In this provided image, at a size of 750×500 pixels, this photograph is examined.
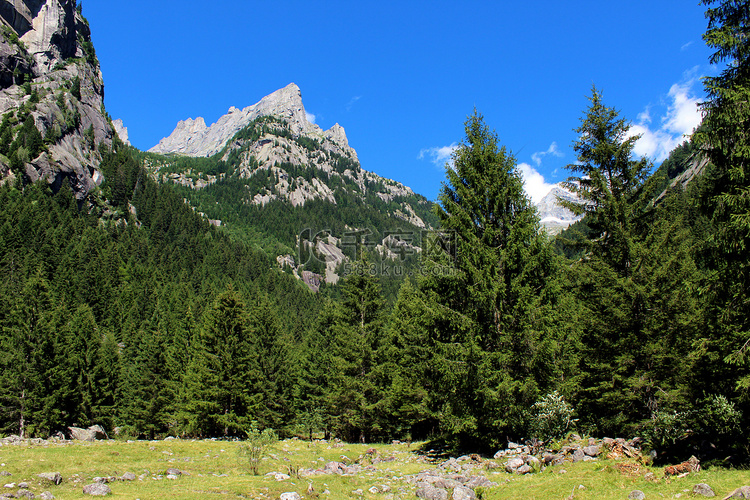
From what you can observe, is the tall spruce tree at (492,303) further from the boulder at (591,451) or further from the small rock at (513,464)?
the boulder at (591,451)

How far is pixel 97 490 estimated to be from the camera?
30.3 feet

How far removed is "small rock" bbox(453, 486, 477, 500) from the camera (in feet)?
28.9

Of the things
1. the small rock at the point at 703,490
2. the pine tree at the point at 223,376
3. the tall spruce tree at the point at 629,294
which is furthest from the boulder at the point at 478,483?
the pine tree at the point at 223,376

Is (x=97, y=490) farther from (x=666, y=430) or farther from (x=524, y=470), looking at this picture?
(x=666, y=430)

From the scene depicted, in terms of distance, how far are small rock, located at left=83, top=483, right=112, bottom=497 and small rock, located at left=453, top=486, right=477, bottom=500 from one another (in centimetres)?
820

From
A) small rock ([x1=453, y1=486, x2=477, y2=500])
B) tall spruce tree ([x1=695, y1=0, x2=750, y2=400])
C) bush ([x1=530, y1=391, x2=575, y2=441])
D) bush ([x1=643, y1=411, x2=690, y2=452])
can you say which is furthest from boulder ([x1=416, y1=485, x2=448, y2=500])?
tall spruce tree ([x1=695, y1=0, x2=750, y2=400])

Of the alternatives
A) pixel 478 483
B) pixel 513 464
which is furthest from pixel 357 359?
pixel 478 483

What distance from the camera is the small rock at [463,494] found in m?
8.80

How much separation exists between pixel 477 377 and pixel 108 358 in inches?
1626

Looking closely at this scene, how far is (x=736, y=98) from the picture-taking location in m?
9.84


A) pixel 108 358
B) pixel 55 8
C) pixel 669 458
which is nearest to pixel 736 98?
pixel 669 458

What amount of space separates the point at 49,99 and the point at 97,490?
6299 inches

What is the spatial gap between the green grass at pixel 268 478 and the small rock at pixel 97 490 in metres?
0.23

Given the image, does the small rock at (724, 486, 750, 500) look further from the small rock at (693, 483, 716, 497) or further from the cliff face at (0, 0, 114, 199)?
the cliff face at (0, 0, 114, 199)
